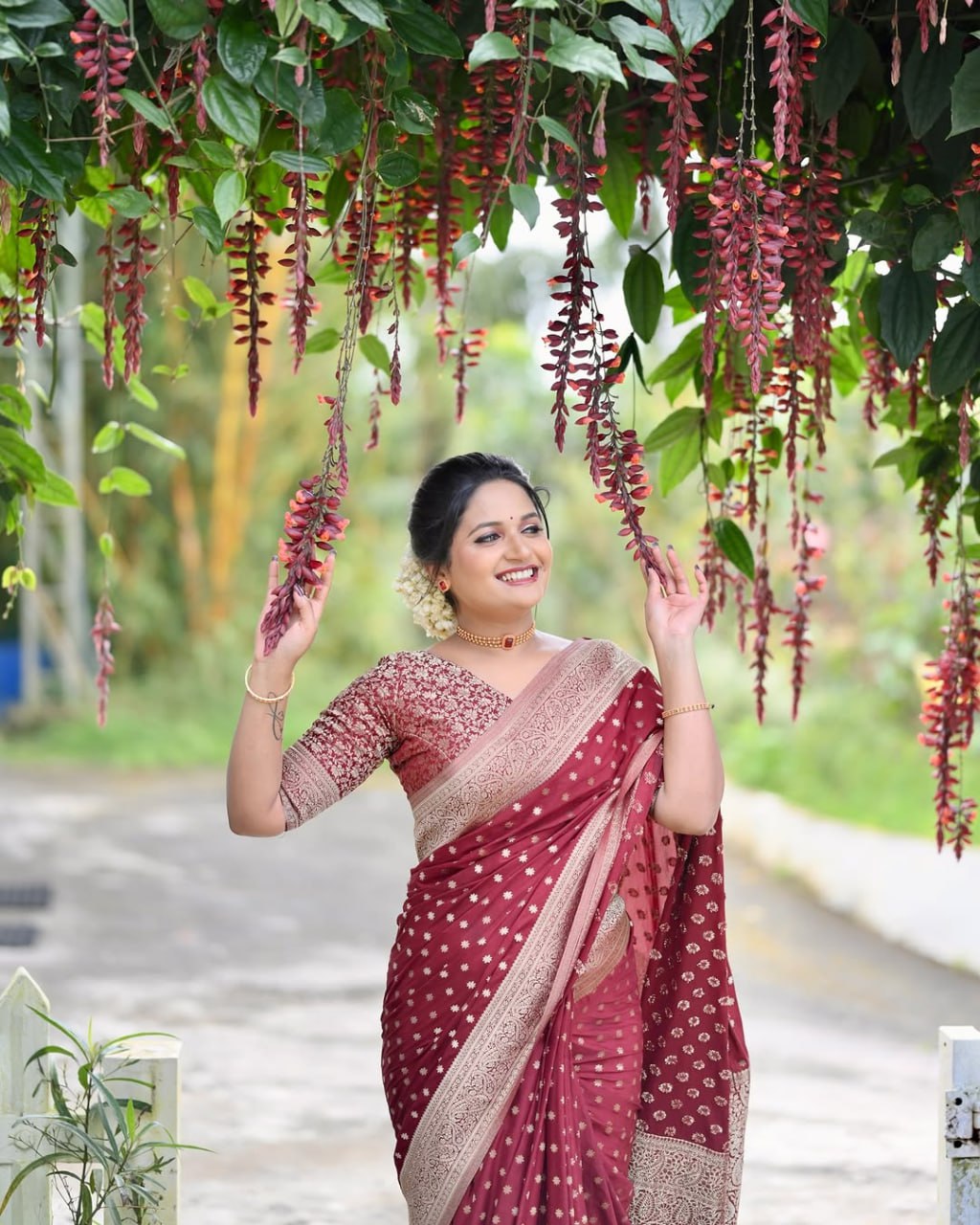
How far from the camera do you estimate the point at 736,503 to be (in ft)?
7.48

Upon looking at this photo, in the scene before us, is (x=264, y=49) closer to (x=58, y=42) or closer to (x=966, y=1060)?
(x=58, y=42)

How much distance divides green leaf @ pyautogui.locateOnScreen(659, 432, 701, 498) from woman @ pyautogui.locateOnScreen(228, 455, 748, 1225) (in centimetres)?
20

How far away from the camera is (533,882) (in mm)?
2076

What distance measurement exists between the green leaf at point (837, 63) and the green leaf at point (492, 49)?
559 mm

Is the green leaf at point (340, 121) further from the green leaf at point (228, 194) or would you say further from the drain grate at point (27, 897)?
the drain grate at point (27, 897)

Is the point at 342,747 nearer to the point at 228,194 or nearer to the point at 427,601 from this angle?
the point at 427,601

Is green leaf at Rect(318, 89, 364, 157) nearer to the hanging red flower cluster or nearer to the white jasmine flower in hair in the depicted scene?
the white jasmine flower in hair

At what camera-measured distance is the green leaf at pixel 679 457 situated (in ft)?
7.46

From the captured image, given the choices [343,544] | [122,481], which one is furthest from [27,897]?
[343,544]

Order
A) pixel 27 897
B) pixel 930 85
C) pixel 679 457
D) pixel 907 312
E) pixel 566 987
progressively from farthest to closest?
pixel 27 897 < pixel 679 457 < pixel 566 987 < pixel 907 312 < pixel 930 85

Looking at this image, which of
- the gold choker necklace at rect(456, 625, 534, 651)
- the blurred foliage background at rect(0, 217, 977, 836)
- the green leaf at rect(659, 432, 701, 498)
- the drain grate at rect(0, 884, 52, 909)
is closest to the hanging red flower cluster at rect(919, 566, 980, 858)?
the green leaf at rect(659, 432, 701, 498)

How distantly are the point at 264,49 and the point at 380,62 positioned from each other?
9.3 inches

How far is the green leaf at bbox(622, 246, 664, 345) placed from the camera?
6.35 ft

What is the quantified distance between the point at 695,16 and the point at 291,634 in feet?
2.68
